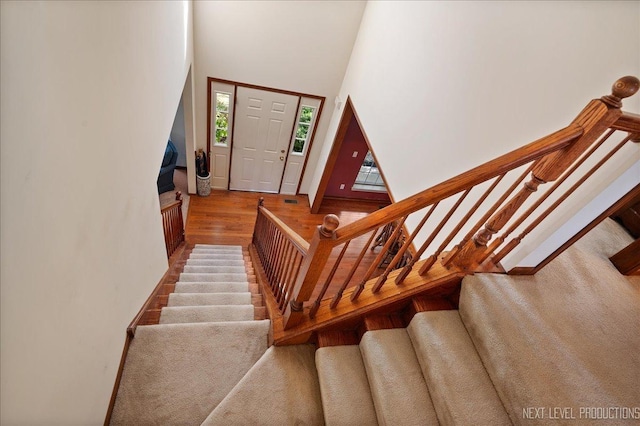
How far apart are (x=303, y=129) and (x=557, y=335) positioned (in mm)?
4729

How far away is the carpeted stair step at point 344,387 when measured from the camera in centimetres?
135

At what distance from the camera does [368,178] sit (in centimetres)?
639

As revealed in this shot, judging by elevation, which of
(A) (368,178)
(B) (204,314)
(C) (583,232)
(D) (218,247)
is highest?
(C) (583,232)

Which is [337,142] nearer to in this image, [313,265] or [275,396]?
[313,265]

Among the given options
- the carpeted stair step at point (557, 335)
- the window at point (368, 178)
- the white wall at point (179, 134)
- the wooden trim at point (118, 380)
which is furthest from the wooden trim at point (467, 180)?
the white wall at point (179, 134)

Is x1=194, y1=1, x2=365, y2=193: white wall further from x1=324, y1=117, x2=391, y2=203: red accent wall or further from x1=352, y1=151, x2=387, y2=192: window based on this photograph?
x1=352, y1=151, x2=387, y2=192: window

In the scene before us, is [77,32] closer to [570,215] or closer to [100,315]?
[100,315]

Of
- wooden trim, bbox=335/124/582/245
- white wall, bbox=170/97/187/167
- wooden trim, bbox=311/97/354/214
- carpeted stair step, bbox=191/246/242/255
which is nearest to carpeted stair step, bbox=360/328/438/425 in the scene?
wooden trim, bbox=335/124/582/245

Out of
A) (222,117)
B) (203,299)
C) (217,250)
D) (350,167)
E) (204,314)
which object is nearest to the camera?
(204,314)

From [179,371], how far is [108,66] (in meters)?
1.45

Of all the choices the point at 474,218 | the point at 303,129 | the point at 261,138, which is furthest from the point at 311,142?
the point at 474,218

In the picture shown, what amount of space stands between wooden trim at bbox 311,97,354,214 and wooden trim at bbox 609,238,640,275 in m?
3.38

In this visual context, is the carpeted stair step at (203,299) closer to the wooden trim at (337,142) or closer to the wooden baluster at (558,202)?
the wooden baluster at (558,202)

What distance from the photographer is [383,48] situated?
3422 mm
